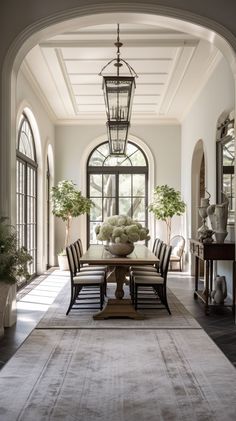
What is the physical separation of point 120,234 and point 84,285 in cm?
86

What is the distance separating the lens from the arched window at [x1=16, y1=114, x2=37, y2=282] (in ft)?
30.0

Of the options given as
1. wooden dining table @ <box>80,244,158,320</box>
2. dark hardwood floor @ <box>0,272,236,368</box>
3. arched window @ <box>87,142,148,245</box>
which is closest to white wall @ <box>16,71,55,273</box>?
arched window @ <box>87,142,148,245</box>

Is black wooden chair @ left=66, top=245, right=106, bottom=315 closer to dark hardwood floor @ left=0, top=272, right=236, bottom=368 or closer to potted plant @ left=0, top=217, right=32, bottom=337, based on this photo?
dark hardwood floor @ left=0, top=272, right=236, bottom=368

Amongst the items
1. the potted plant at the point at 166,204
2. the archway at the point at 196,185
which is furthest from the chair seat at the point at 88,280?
the potted plant at the point at 166,204

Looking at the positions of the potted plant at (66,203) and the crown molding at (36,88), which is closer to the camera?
the crown molding at (36,88)

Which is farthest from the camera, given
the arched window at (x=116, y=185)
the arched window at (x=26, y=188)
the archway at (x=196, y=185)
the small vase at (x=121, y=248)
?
the arched window at (x=116, y=185)

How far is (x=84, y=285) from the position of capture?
6.56m

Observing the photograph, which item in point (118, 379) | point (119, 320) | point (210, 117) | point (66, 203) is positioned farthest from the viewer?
point (66, 203)

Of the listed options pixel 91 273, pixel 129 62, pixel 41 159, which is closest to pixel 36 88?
pixel 41 159

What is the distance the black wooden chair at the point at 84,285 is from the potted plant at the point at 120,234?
476mm

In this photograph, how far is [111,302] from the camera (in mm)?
6340

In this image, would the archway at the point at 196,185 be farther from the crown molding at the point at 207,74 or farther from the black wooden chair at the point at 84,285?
the black wooden chair at the point at 84,285

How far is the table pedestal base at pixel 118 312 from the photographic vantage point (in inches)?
245

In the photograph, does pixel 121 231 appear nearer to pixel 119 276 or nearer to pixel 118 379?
pixel 119 276
